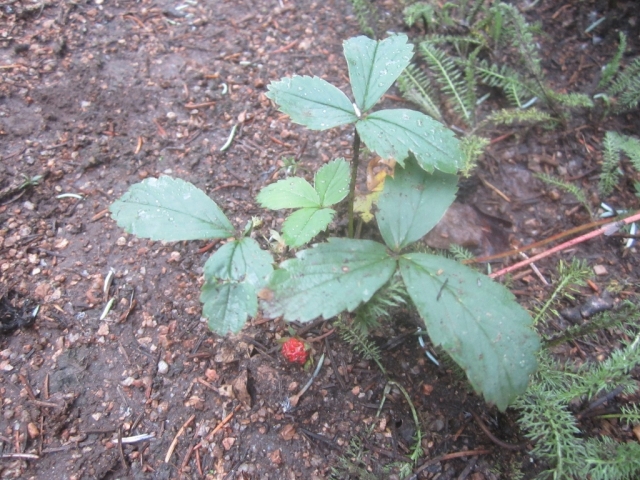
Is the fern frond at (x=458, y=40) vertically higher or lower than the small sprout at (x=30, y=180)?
higher

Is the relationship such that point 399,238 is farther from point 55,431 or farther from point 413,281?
point 55,431

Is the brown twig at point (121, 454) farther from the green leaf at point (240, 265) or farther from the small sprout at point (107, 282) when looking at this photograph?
the green leaf at point (240, 265)

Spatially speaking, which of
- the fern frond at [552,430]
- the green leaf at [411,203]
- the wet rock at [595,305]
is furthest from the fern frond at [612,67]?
the fern frond at [552,430]

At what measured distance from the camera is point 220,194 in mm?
2221

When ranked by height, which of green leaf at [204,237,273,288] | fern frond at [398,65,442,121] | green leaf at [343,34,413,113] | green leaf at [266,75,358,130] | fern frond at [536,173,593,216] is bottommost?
fern frond at [536,173,593,216]

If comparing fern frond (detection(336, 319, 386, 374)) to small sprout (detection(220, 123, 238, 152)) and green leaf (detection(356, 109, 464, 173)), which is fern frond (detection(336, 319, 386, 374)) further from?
small sprout (detection(220, 123, 238, 152))

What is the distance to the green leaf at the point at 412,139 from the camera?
1.56m

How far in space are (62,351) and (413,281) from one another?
135 centimetres

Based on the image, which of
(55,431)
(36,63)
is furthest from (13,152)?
(55,431)

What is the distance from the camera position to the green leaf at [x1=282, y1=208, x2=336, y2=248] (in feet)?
5.22

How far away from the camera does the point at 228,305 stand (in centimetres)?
147

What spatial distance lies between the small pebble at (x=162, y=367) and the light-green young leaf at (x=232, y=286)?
17.6 inches

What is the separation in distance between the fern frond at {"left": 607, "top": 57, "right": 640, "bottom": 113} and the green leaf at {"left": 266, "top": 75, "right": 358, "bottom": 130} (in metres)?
1.69

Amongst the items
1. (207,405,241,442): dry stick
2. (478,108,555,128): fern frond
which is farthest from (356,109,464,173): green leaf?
(207,405,241,442): dry stick
